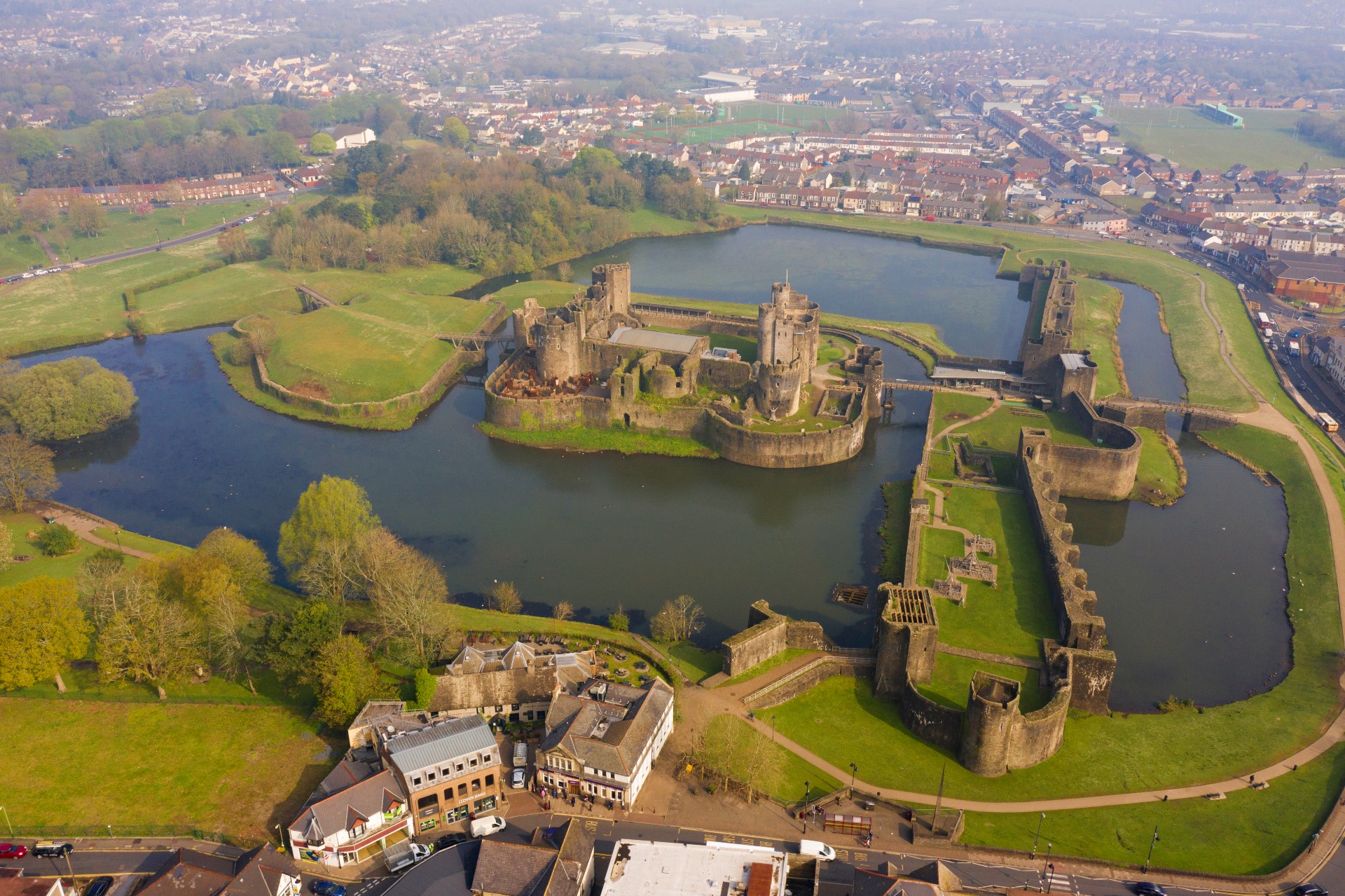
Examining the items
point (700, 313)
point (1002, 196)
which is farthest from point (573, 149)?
point (700, 313)

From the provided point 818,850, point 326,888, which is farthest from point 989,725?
point 326,888

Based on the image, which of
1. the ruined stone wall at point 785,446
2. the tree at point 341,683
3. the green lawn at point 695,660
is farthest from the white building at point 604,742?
the ruined stone wall at point 785,446

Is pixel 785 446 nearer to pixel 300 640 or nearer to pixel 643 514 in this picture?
pixel 643 514

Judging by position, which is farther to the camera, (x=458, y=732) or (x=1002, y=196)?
(x=1002, y=196)

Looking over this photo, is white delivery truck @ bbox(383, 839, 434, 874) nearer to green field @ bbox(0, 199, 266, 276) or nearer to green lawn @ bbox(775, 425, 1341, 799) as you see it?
green lawn @ bbox(775, 425, 1341, 799)

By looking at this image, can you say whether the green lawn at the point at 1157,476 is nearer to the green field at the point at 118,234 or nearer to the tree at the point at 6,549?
the tree at the point at 6,549

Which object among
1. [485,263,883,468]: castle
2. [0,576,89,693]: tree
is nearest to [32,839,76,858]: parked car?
[0,576,89,693]: tree

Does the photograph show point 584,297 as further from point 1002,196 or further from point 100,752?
point 1002,196
